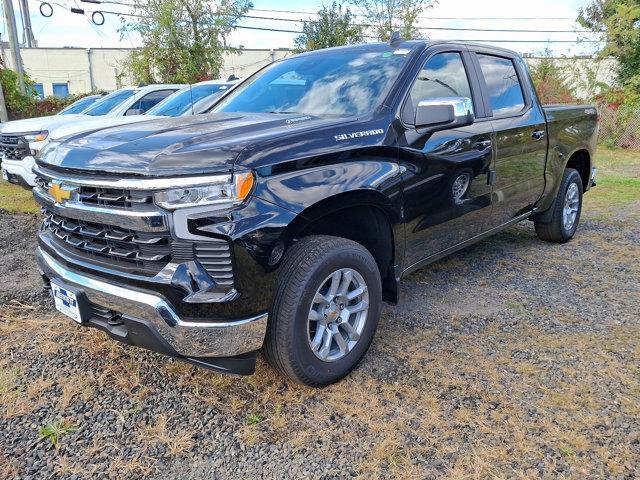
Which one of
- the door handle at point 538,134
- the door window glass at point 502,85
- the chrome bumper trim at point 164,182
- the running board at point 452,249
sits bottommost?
the running board at point 452,249

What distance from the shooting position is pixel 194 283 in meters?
2.18

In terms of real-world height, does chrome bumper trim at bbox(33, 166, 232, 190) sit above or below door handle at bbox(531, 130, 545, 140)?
below

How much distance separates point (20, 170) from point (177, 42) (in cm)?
1499

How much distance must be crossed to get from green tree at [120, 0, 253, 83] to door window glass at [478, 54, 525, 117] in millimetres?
17323

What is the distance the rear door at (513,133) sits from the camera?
3909mm

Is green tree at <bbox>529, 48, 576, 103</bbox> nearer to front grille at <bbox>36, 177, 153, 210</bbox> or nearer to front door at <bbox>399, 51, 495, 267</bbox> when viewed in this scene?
front door at <bbox>399, 51, 495, 267</bbox>

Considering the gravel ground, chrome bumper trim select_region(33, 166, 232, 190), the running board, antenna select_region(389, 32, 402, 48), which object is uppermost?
antenna select_region(389, 32, 402, 48)

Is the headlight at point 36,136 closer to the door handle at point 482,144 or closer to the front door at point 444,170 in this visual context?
the front door at point 444,170

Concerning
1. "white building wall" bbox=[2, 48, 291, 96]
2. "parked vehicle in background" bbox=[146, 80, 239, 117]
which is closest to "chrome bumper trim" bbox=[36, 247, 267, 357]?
"parked vehicle in background" bbox=[146, 80, 239, 117]

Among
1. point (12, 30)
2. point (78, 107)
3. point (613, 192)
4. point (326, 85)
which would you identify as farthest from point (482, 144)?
point (12, 30)

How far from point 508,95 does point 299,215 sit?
106 inches

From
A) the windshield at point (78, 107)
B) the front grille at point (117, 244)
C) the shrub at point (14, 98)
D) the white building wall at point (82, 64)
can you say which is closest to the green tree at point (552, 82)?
the windshield at point (78, 107)

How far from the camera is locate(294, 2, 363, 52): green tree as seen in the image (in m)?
22.1

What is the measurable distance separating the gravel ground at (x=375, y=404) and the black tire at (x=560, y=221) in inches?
55.6
